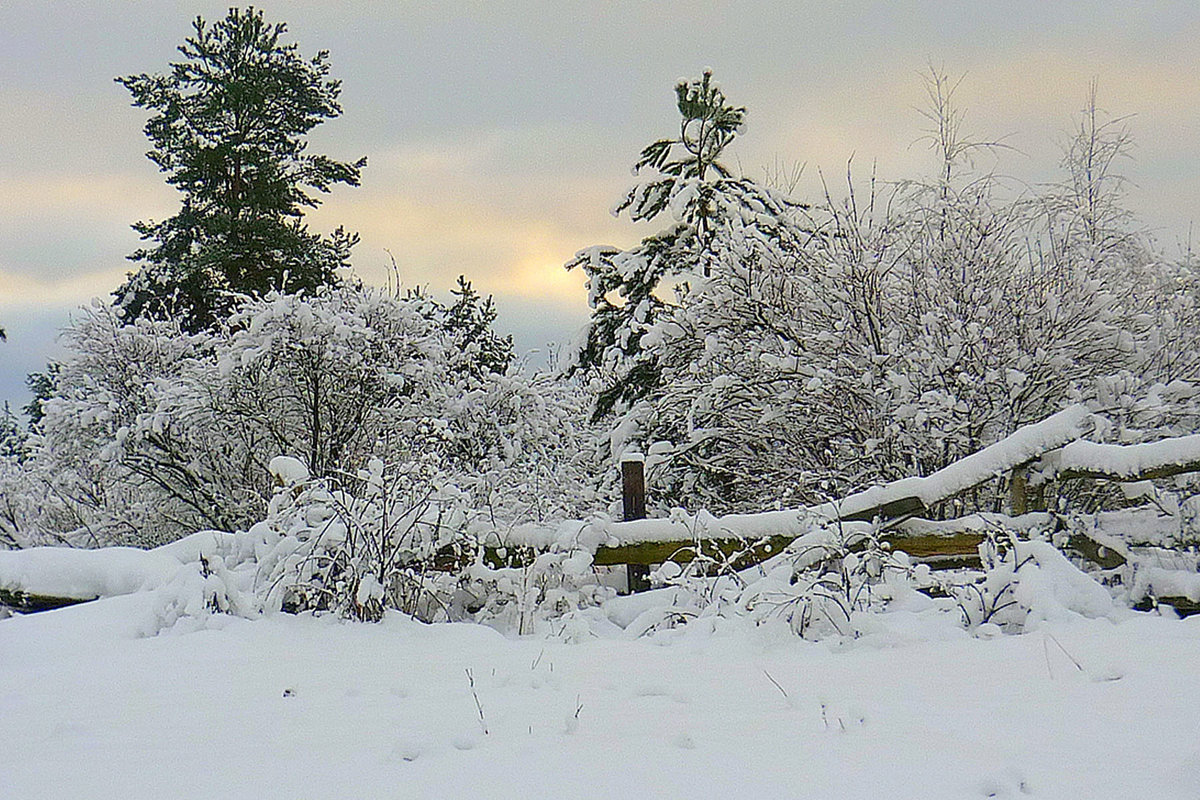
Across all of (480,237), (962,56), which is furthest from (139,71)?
(962,56)

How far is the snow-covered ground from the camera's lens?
8.11 feet

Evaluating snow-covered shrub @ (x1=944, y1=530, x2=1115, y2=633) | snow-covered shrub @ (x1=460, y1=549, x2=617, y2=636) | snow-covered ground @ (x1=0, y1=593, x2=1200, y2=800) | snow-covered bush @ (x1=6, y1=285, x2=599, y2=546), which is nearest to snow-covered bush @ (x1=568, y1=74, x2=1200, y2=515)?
snow-covered bush @ (x1=6, y1=285, x2=599, y2=546)

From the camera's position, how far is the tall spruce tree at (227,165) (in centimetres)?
2028

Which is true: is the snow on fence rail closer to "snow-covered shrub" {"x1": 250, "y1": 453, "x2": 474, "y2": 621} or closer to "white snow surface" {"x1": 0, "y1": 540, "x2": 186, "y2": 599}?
"white snow surface" {"x1": 0, "y1": 540, "x2": 186, "y2": 599}

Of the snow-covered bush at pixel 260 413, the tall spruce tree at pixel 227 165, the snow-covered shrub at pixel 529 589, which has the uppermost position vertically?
the tall spruce tree at pixel 227 165

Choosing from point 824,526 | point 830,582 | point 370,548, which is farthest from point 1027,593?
point 370,548

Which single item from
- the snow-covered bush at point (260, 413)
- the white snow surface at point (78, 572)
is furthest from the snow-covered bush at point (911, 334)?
the white snow surface at point (78, 572)

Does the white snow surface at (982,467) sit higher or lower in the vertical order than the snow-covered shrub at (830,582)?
higher

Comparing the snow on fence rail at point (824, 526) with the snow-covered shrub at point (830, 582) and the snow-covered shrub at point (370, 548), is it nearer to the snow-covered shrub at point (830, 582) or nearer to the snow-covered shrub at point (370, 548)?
A: the snow-covered shrub at point (830, 582)

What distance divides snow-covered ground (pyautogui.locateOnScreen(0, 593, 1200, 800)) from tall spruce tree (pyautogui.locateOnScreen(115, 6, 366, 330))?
A: 1716cm

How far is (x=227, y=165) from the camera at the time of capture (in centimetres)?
2095

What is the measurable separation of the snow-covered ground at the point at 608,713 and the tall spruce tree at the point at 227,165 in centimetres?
1716

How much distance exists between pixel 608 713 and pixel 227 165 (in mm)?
20861

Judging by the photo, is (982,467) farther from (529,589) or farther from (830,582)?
(529,589)
